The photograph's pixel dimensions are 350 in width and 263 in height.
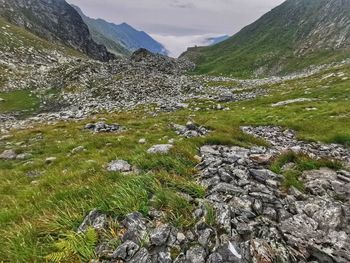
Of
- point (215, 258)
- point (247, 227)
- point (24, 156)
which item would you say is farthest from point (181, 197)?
point (24, 156)

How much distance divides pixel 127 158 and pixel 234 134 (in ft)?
23.9

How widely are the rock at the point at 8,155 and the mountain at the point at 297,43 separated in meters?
79.6

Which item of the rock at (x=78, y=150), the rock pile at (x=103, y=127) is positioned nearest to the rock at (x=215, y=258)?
the rock at (x=78, y=150)

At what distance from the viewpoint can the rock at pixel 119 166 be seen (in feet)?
44.2

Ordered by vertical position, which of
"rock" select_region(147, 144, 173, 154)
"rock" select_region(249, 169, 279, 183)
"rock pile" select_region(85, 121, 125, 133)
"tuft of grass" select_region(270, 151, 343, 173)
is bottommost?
"rock pile" select_region(85, 121, 125, 133)

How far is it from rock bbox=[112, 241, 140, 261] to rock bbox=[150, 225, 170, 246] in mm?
420

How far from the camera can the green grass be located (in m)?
48.9

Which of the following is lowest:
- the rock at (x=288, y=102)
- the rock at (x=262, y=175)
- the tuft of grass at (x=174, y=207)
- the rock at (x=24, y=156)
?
the rock at (x=288, y=102)

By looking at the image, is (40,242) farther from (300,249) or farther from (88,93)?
(88,93)

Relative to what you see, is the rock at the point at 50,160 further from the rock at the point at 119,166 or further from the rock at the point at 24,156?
the rock at the point at 119,166

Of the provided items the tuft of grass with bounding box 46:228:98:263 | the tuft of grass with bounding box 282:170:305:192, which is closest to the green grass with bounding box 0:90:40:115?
the tuft of grass with bounding box 282:170:305:192

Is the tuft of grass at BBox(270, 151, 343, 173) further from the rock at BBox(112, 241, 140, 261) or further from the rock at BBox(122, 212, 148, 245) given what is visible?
the rock at BBox(112, 241, 140, 261)

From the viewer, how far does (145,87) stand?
54781mm

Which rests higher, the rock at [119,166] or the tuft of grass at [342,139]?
the rock at [119,166]
